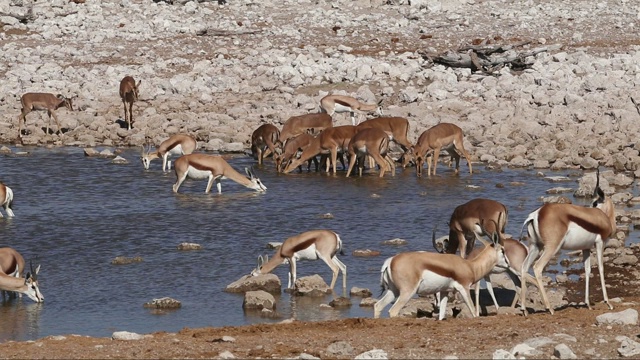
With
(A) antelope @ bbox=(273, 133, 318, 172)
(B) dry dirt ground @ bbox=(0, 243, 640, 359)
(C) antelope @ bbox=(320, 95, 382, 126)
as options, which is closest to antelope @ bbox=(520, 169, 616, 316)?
(B) dry dirt ground @ bbox=(0, 243, 640, 359)

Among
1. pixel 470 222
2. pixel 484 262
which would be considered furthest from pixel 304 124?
pixel 484 262

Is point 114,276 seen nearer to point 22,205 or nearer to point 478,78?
point 22,205

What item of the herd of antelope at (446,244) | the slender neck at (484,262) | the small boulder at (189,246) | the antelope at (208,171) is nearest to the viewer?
the herd of antelope at (446,244)

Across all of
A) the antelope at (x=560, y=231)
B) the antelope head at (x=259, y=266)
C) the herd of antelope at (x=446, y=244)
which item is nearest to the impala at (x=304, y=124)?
the herd of antelope at (x=446, y=244)

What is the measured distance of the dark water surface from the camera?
12383 millimetres

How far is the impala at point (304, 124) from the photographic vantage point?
911 inches

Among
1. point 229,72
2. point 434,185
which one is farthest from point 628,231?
point 229,72

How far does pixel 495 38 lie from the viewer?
103 ft

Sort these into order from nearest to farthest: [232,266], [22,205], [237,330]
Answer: [237,330] < [232,266] < [22,205]

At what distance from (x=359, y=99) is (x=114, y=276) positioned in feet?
42.7

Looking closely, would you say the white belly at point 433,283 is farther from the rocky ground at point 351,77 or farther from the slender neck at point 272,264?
the slender neck at point 272,264

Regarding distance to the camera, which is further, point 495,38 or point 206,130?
point 495,38

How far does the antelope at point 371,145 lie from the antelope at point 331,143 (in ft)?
1.11

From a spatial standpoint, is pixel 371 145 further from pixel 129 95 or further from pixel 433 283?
pixel 433 283
